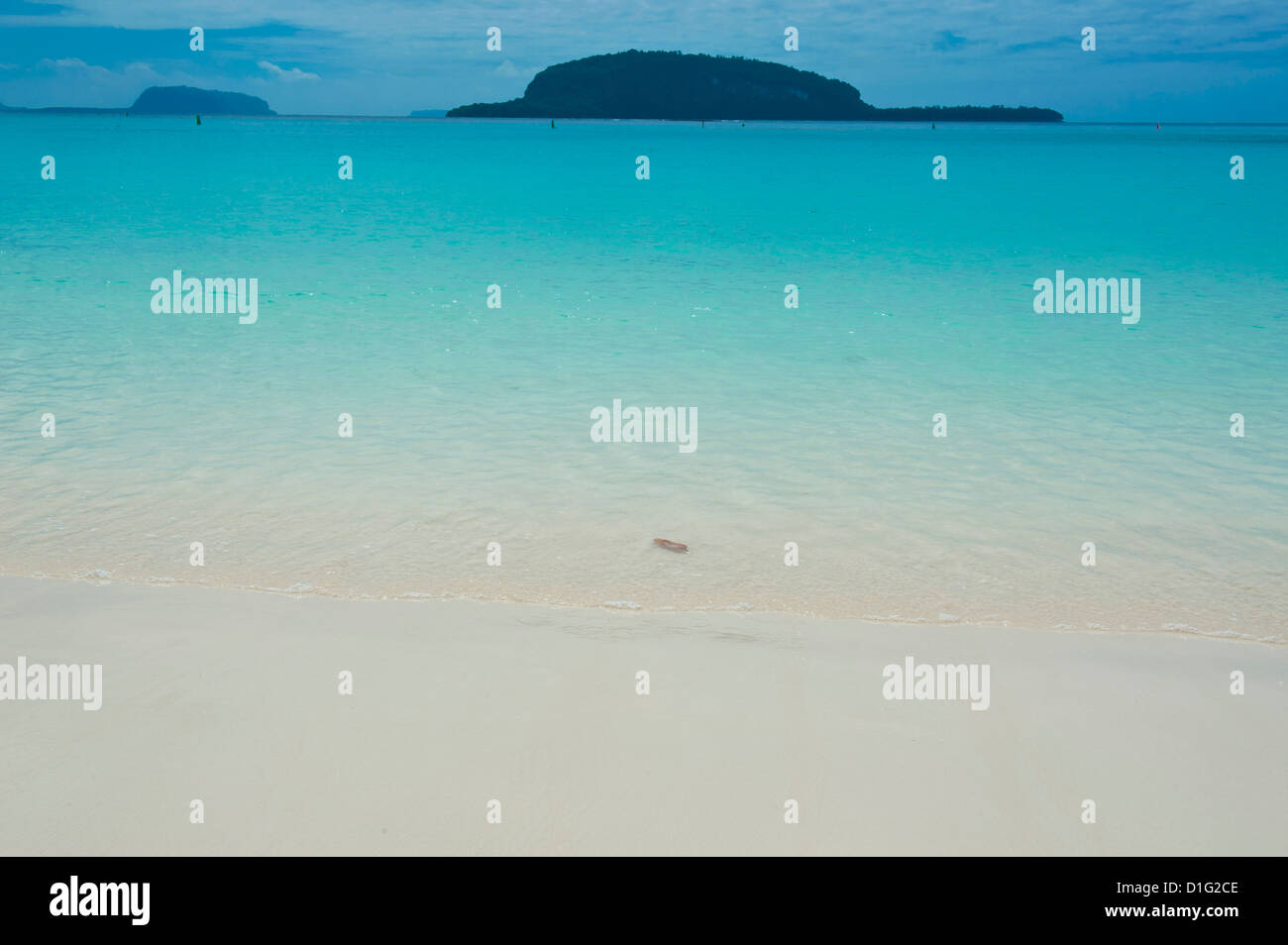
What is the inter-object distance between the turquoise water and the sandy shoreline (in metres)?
0.57

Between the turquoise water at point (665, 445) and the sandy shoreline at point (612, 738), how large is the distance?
1.87 feet

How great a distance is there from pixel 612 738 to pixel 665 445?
4.84m

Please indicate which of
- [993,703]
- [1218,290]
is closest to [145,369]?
[993,703]

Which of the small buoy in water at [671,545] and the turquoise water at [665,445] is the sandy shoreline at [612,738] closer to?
the turquoise water at [665,445]

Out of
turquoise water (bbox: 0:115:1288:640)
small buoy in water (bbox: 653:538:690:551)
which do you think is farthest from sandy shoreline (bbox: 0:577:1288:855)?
small buoy in water (bbox: 653:538:690:551)

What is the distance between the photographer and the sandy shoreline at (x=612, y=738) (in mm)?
3537

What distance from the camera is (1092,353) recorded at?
41.9 ft

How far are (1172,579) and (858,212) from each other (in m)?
30.3

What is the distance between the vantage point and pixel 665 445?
344 inches

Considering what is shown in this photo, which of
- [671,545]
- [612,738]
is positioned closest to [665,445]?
[671,545]

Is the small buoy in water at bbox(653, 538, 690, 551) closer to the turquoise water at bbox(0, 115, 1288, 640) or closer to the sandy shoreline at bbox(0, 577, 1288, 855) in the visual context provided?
the turquoise water at bbox(0, 115, 1288, 640)

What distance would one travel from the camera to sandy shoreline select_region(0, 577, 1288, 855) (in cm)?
354

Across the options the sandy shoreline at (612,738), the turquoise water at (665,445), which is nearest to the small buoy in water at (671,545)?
the turquoise water at (665,445)

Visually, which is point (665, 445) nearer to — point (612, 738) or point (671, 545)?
point (671, 545)
